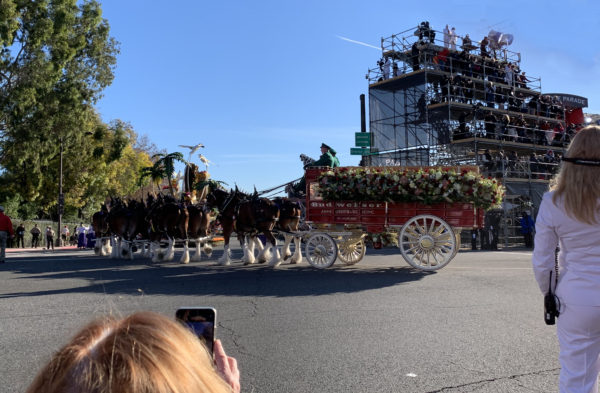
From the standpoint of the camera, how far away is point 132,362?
81 cm

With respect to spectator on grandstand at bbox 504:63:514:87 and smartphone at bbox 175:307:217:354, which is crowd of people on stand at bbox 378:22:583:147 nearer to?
spectator on grandstand at bbox 504:63:514:87

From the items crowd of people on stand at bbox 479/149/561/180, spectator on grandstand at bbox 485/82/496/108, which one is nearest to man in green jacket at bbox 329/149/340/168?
crowd of people on stand at bbox 479/149/561/180

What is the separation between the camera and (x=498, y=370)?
4156 mm

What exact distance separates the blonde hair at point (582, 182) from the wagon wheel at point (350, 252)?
9700mm

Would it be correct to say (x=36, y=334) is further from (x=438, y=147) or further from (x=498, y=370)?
(x=438, y=147)

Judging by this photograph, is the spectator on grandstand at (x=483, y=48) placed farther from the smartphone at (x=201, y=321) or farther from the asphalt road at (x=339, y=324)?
the smartphone at (x=201, y=321)

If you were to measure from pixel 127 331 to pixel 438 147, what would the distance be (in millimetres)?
32646

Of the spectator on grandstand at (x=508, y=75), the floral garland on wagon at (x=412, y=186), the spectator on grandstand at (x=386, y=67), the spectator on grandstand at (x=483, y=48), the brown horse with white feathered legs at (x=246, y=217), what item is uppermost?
the spectator on grandstand at (x=483, y=48)

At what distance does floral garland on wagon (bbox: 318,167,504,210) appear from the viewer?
1084 cm

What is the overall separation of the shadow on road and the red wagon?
1.53 feet

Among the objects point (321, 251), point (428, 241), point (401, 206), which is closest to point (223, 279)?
point (321, 251)

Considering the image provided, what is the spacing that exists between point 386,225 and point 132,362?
1109 centimetres

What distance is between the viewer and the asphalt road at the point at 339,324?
3.98 metres

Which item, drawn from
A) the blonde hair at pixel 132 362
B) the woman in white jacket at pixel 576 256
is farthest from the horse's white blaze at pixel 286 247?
the blonde hair at pixel 132 362
